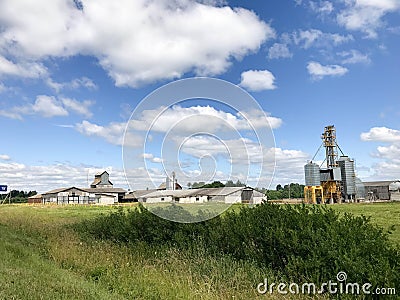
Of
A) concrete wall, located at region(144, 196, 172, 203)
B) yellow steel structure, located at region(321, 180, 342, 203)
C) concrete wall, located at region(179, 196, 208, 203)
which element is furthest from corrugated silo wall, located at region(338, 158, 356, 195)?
concrete wall, located at region(179, 196, 208, 203)

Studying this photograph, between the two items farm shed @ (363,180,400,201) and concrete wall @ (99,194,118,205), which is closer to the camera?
farm shed @ (363,180,400,201)

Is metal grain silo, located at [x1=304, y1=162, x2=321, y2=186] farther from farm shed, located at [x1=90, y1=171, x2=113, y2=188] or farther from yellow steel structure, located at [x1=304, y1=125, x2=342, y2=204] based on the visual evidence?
farm shed, located at [x1=90, y1=171, x2=113, y2=188]

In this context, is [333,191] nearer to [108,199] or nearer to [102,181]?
[108,199]

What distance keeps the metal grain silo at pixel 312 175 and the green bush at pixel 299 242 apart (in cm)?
6784

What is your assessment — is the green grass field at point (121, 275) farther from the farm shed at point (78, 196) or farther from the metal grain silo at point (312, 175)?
the farm shed at point (78, 196)

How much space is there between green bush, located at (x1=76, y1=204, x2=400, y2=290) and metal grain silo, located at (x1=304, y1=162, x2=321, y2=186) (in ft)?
223

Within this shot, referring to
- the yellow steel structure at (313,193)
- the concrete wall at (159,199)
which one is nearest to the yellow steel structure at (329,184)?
the yellow steel structure at (313,193)

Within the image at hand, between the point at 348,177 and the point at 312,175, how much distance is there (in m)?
7.66

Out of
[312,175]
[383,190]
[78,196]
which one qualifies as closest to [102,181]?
[78,196]

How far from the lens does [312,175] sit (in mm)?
76688

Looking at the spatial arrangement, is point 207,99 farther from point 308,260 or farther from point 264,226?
point 308,260

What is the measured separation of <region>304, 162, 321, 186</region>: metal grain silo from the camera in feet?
251

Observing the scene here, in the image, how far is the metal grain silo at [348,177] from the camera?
3017 inches

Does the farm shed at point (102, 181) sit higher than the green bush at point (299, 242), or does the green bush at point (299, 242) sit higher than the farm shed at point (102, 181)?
the farm shed at point (102, 181)
